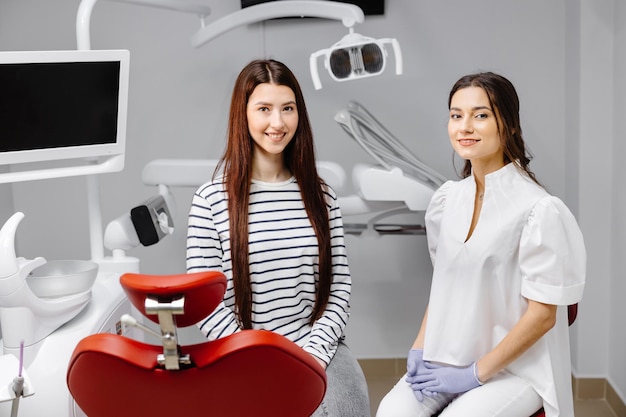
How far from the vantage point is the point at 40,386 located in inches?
67.9

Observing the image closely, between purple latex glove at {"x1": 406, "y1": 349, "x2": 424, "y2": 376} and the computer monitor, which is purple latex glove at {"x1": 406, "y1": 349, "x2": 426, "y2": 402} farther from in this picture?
the computer monitor

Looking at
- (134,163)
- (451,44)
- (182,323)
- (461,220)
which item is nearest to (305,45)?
(451,44)

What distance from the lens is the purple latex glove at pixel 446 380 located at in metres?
1.72

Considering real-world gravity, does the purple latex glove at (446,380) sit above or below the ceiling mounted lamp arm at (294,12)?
below

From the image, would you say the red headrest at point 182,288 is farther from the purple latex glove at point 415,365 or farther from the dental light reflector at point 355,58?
the dental light reflector at point 355,58

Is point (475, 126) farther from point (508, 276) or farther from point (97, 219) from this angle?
point (97, 219)

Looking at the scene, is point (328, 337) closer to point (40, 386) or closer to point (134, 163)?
point (40, 386)

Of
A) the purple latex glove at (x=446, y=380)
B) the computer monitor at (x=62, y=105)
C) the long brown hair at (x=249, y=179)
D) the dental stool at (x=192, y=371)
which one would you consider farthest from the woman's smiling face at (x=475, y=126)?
the computer monitor at (x=62, y=105)

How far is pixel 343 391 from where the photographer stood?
180 cm

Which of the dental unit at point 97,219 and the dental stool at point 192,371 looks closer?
the dental stool at point 192,371

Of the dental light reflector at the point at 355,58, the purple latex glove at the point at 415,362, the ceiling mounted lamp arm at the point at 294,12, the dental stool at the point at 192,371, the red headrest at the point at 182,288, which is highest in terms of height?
the ceiling mounted lamp arm at the point at 294,12

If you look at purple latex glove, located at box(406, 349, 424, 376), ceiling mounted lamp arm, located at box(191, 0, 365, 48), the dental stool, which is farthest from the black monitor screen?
purple latex glove, located at box(406, 349, 424, 376)

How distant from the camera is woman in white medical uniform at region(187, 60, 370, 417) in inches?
72.3

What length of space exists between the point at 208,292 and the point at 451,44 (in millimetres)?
2140
